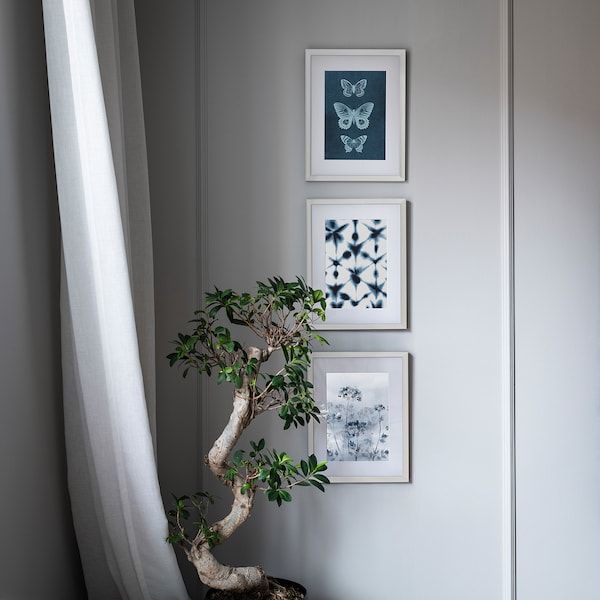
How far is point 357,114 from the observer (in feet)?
6.62

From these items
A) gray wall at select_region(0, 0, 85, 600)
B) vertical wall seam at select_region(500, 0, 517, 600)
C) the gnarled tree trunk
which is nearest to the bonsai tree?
the gnarled tree trunk

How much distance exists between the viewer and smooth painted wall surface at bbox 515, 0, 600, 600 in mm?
2010

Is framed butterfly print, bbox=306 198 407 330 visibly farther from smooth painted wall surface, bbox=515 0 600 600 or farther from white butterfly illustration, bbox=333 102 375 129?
smooth painted wall surface, bbox=515 0 600 600

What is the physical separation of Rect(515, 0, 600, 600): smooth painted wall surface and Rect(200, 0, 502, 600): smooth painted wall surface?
0.28 feet

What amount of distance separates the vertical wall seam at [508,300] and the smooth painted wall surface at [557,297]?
2cm

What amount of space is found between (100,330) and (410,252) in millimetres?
939

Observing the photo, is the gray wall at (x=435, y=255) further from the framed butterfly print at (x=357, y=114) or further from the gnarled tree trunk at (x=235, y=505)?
the gnarled tree trunk at (x=235, y=505)

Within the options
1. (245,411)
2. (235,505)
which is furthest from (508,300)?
(235,505)

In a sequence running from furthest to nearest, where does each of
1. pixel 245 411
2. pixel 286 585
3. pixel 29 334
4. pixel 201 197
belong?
pixel 201 197, pixel 286 585, pixel 245 411, pixel 29 334

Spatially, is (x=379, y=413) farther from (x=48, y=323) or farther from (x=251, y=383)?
(x=48, y=323)

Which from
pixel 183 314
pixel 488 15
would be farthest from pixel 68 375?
pixel 488 15

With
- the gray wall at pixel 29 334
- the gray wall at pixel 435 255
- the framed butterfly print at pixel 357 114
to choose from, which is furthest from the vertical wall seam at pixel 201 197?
the gray wall at pixel 29 334

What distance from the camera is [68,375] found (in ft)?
5.03

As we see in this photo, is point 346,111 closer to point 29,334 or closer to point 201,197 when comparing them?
point 201,197
